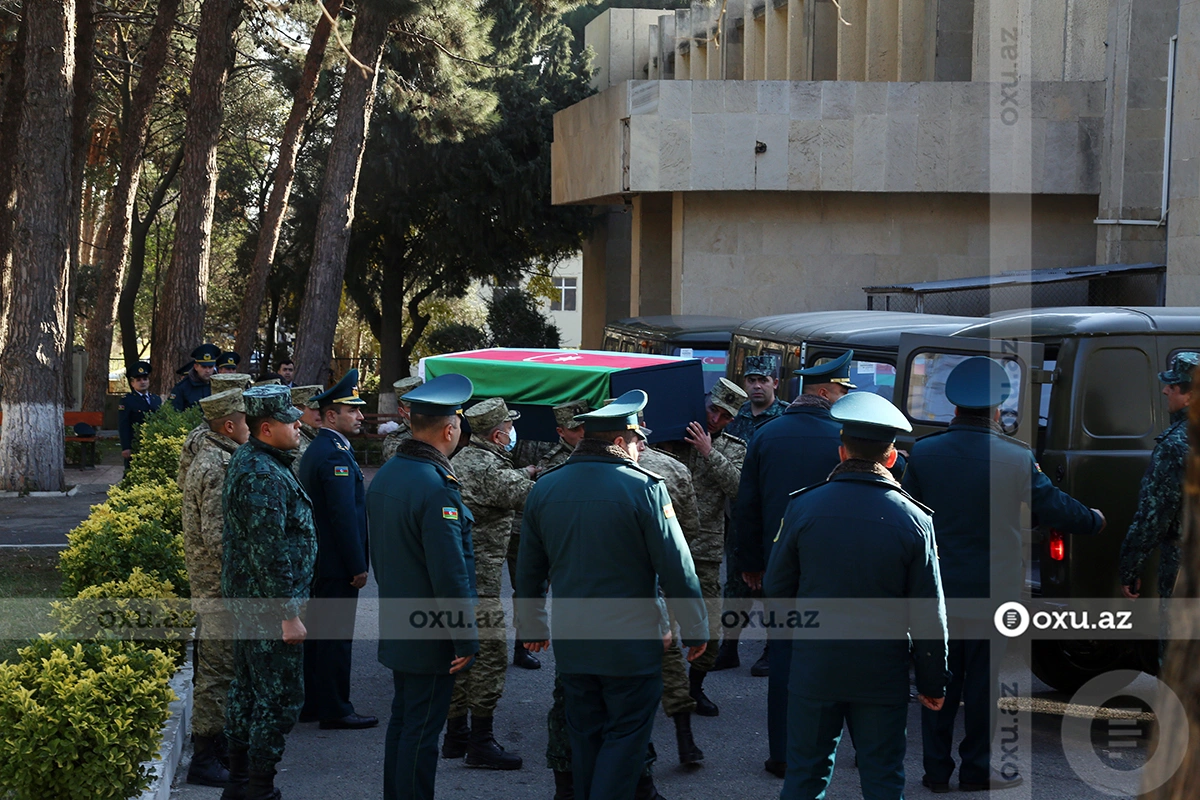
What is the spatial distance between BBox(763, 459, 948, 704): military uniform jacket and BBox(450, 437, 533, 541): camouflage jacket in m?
2.33

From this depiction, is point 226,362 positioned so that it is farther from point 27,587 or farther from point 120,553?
point 120,553

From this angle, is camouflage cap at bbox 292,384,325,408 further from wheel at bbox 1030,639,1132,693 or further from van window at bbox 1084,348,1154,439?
wheel at bbox 1030,639,1132,693

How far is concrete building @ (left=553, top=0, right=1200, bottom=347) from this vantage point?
2103 cm

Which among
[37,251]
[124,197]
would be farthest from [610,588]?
[124,197]

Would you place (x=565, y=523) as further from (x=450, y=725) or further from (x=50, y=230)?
(x=50, y=230)

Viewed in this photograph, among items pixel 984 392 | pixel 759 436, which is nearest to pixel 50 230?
pixel 759 436

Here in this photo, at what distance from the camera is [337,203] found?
71.7ft

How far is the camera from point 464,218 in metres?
34.2

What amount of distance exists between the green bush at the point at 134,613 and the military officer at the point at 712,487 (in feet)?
9.63

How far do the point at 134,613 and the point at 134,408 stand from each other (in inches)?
371

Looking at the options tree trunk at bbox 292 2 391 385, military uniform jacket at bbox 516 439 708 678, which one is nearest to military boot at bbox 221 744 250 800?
military uniform jacket at bbox 516 439 708 678

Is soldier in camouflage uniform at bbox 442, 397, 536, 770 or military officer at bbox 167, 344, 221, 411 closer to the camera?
soldier in camouflage uniform at bbox 442, 397, 536, 770

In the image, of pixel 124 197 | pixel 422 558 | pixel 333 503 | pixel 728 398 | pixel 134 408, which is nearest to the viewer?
pixel 422 558

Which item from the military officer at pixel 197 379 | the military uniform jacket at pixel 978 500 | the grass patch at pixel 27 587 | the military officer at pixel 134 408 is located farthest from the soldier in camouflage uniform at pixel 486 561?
the military officer at pixel 134 408
